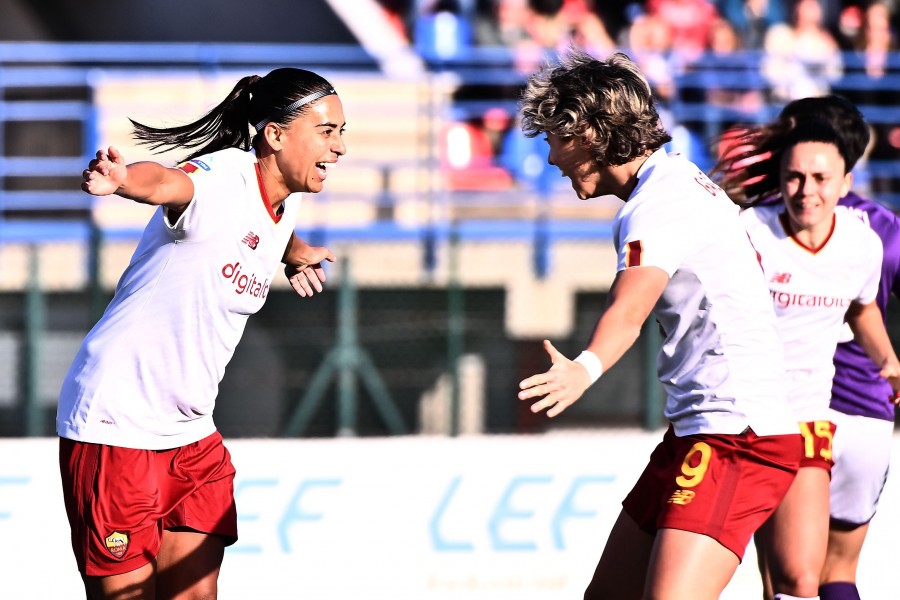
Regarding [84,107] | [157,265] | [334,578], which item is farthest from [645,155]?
[84,107]

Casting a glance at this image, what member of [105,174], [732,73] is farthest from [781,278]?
[732,73]

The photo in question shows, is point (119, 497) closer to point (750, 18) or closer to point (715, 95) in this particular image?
point (715, 95)

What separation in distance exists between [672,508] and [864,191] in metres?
7.53

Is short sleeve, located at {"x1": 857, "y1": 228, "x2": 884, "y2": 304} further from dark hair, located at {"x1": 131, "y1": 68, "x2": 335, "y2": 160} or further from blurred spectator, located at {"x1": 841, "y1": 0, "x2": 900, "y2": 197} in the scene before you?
blurred spectator, located at {"x1": 841, "y1": 0, "x2": 900, "y2": 197}

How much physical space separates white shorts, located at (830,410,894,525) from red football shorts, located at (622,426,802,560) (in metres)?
1.30

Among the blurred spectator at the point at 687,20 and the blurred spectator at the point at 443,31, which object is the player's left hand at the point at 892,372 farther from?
the blurred spectator at the point at 687,20

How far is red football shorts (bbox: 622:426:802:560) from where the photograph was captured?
3.63 metres

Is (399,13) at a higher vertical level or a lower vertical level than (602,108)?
higher

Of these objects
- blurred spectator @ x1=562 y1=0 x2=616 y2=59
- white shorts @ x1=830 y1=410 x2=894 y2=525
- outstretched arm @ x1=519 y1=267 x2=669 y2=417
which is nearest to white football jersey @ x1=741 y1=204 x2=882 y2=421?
white shorts @ x1=830 y1=410 x2=894 y2=525

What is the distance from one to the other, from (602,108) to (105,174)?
1.25m

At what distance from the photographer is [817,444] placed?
4.70 m

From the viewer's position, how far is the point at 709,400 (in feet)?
12.1

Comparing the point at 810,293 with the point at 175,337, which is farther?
the point at 810,293

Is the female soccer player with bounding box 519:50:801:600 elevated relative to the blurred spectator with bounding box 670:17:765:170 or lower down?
lower down
